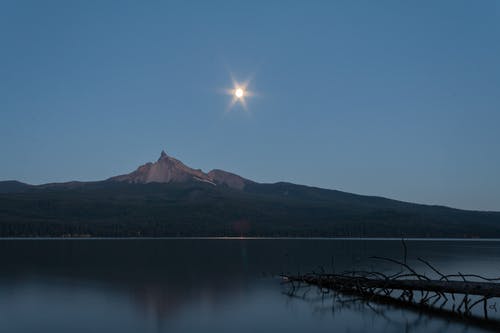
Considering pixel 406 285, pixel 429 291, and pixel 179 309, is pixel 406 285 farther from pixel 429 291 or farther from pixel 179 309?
pixel 179 309

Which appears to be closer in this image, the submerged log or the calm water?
the calm water

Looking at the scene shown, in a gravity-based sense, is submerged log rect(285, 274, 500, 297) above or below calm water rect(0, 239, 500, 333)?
above

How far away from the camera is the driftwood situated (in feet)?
119

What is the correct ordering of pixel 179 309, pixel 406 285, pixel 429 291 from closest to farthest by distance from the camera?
pixel 179 309
pixel 406 285
pixel 429 291

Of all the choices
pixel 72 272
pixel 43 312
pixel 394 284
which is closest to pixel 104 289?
pixel 43 312

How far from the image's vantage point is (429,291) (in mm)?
45594

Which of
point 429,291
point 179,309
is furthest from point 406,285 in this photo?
point 179,309

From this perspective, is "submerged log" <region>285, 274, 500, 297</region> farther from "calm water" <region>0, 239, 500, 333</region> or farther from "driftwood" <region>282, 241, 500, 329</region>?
"calm water" <region>0, 239, 500, 333</region>

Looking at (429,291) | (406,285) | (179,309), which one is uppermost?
(406,285)

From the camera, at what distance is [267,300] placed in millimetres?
46125

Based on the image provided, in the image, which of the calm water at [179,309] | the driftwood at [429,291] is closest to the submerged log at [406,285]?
the driftwood at [429,291]

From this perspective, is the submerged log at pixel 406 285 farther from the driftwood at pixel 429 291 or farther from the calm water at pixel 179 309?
the calm water at pixel 179 309

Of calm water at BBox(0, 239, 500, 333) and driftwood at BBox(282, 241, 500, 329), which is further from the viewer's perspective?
driftwood at BBox(282, 241, 500, 329)

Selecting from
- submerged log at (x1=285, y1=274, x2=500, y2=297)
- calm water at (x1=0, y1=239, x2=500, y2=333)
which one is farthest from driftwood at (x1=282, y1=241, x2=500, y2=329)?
calm water at (x1=0, y1=239, x2=500, y2=333)
